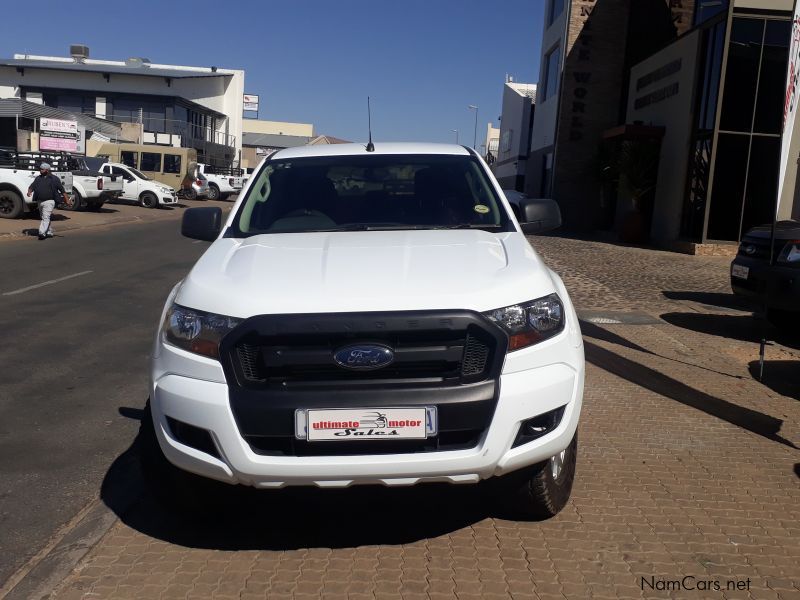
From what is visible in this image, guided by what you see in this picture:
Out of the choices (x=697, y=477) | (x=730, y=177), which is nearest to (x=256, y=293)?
(x=697, y=477)

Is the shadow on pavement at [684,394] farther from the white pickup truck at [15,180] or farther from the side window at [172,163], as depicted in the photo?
the side window at [172,163]

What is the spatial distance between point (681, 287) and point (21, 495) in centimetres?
1104

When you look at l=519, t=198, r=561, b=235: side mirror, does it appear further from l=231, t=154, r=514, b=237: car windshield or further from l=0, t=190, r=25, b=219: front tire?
l=0, t=190, r=25, b=219: front tire

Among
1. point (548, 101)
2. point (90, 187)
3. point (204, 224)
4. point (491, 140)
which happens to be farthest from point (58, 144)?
point (491, 140)

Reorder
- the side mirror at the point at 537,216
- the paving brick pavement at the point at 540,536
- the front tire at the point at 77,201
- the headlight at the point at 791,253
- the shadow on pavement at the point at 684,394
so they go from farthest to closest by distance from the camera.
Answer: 1. the front tire at the point at 77,201
2. the headlight at the point at 791,253
3. the shadow on pavement at the point at 684,394
4. the side mirror at the point at 537,216
5. the paving brick pavement at the point at 540,536

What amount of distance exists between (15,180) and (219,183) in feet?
62.5

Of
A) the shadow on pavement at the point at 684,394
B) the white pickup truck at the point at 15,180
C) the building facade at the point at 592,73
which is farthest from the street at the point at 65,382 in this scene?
the building facade at the point at 592,73

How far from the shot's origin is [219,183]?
40.7 meters

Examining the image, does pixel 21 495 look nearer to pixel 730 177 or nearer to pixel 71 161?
pixel 730 177

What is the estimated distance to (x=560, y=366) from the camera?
10.7 feet

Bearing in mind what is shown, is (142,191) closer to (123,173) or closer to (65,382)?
(123,173)

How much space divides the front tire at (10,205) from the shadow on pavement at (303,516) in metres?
20.0

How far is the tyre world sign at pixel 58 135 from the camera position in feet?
98.0

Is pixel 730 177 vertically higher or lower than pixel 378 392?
higher
